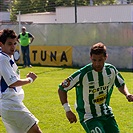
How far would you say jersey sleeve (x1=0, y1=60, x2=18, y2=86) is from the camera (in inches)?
210

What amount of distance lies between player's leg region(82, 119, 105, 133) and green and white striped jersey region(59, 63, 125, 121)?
0.22 feet

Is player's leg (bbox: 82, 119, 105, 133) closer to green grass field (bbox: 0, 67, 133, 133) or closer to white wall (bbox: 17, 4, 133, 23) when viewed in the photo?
green grass field (bbox: 0, 67, 133, 133)

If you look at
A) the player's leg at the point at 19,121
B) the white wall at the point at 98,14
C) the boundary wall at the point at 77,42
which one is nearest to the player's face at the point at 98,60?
the player's leg at the point at 19,121

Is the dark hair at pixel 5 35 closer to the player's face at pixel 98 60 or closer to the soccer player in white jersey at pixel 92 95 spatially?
the soccer player in white jersey at pixel 92 95

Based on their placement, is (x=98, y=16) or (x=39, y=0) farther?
(x=39, y=0)

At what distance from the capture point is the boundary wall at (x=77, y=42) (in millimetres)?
20703

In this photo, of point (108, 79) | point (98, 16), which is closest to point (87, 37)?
point (108, 79)

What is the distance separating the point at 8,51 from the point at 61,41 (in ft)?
57.0

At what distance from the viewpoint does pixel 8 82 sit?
5340mm

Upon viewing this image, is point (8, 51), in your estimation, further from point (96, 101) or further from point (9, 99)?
point (96, 101)

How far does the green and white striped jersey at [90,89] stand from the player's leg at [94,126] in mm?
66

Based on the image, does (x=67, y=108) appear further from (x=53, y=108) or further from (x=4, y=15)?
(x=4, y=15)

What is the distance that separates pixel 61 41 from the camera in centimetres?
2280

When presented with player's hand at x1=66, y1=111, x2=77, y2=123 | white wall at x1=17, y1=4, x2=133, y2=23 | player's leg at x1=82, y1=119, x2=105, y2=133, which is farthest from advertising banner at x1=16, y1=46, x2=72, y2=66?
player's hand at x1=66, y1=111, x2=77, y2=123
